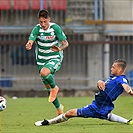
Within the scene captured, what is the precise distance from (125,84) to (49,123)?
4.63ft

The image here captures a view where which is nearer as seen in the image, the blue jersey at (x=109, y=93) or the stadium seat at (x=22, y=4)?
the blue jersey at (x=109, y=93)

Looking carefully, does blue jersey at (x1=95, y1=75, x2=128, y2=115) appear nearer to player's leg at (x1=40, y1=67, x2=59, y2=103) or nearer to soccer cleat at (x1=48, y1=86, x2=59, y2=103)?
soccer cleat at (x1=48, y1=86, x2=59, y2=103)

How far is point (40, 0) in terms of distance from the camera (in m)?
23.1

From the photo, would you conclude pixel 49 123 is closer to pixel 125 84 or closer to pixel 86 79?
pixel 125 84

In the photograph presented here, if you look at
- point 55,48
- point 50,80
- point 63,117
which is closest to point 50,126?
point 63,117

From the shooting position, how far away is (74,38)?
78.0 feet

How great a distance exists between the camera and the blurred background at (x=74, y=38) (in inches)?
911

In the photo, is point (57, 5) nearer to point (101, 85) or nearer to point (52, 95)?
point (52, 95)

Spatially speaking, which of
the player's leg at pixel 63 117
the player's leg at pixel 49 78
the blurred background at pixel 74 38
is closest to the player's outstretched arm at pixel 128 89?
the player's leg at pixel 63 117

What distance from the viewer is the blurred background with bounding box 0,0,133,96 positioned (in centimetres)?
2314

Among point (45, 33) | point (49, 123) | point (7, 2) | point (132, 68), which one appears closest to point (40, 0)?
point (7, 2)

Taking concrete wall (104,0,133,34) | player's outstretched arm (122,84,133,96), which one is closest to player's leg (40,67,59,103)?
player's outstretched arm (122,84,133,96)

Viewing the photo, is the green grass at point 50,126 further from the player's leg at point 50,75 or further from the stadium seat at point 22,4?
the stadium seat at point 22,4

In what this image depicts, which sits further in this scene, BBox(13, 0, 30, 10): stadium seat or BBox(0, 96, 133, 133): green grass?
BBox(13, 0, 30, 10): stadium seat
